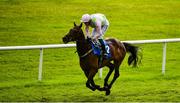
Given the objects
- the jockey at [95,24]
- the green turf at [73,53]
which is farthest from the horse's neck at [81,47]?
the green turf at [73,53]

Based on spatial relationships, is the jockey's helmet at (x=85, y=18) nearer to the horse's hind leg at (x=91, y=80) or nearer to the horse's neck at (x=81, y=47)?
the horse's neck at (x=81, y=47)

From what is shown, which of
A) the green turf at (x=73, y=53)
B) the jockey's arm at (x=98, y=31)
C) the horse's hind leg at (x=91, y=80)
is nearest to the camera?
the horse's hind leg at (x=91, y=80)

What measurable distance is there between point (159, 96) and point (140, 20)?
32.8 ft

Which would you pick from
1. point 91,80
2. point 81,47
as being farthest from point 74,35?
point 91,80

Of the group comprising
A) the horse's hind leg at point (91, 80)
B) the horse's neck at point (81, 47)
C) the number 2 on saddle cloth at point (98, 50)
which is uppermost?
the horse's neck at point (81, 47)

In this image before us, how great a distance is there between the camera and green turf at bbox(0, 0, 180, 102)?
11.4m

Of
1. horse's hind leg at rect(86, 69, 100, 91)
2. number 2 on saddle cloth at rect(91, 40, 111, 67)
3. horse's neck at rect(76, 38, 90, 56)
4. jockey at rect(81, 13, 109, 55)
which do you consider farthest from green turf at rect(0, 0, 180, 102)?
jockey at rect(81, 13, 109, 55)

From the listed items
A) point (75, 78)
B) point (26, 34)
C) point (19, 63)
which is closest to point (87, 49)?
point (75, 78)

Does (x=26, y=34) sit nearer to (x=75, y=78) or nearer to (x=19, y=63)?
(x=19, y=63)

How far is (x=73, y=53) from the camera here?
53.0 ft

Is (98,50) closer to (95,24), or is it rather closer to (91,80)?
(95,24)

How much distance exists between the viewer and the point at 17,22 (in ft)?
64.2

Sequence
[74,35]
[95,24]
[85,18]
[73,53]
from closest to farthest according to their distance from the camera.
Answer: [74,35] → [85,18] → [95,24] → [73,53]

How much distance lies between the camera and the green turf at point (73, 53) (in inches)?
450
